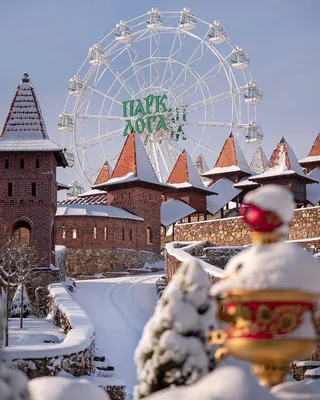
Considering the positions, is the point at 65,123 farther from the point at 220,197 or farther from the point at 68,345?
the point at 68,345

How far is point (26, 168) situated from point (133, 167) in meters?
10.6

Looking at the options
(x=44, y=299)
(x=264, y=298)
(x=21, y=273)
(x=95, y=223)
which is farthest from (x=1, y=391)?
(x=95, y=223)

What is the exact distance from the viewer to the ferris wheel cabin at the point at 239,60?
5169 cm

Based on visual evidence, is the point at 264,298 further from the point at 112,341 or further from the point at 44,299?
the point at 44,299

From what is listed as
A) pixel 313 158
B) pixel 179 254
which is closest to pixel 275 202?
pixel 179 254

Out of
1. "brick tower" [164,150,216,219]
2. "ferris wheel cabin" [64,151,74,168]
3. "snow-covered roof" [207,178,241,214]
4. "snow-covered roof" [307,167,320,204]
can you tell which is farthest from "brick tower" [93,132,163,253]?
"ferris wheel cabin" [64,151,74,168]

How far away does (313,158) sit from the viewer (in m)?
43.2

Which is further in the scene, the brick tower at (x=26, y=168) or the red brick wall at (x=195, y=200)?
the red brick wall at (x=195, y=200)

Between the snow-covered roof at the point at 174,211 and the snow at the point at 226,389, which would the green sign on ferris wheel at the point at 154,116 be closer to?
the snow-covered roof at the point at 174,211

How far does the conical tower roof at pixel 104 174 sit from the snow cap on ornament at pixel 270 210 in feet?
140

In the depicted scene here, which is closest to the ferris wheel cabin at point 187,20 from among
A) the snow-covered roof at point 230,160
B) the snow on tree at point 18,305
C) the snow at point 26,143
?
the snow-covered roof at point 230,160

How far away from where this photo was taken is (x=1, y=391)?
388 cm

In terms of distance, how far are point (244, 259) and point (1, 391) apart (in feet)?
4.79

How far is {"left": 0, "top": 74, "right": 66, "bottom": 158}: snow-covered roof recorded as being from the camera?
106 ft
